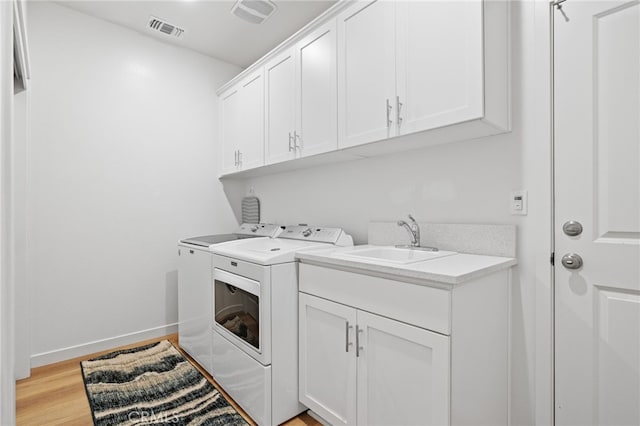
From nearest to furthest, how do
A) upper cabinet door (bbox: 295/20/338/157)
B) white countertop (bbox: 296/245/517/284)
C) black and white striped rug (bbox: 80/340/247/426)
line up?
1. white countertop (bbox: 296/245/517/284)
2. black and white striped rug (bbox: 80/340/247/426)
3. upper cabinet door (bbox: 295/20/338/157)

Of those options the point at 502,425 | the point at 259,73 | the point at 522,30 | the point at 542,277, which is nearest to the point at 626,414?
the point at 502,425

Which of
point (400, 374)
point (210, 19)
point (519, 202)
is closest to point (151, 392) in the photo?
point (400, 374)

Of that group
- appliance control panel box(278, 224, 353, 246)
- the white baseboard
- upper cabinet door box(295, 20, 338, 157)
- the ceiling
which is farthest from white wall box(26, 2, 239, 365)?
upper cabinet door box(295, 20, 338, 157)

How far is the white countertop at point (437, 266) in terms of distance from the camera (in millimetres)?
1170

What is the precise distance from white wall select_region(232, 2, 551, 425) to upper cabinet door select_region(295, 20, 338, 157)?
0.39 metres

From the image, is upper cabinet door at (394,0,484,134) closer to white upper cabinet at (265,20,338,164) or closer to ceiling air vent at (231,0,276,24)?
white upper cabinet at (265,20,338,164)

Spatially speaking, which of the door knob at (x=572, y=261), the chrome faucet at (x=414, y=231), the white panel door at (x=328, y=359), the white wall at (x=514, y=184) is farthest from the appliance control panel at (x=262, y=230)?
the door knob at (x=572, y=261)

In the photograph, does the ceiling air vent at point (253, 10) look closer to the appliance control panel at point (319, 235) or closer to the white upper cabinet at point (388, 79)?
the white upper cabinet at point (388, 79)

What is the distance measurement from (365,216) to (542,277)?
107 centimetres

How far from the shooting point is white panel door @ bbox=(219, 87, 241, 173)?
9.75 feet

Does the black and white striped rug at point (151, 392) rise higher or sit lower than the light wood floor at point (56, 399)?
higher

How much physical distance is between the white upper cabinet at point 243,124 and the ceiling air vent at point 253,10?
0.38m

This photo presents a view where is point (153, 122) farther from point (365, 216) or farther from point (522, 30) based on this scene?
point (522, 30)

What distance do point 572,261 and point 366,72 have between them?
131 cm
